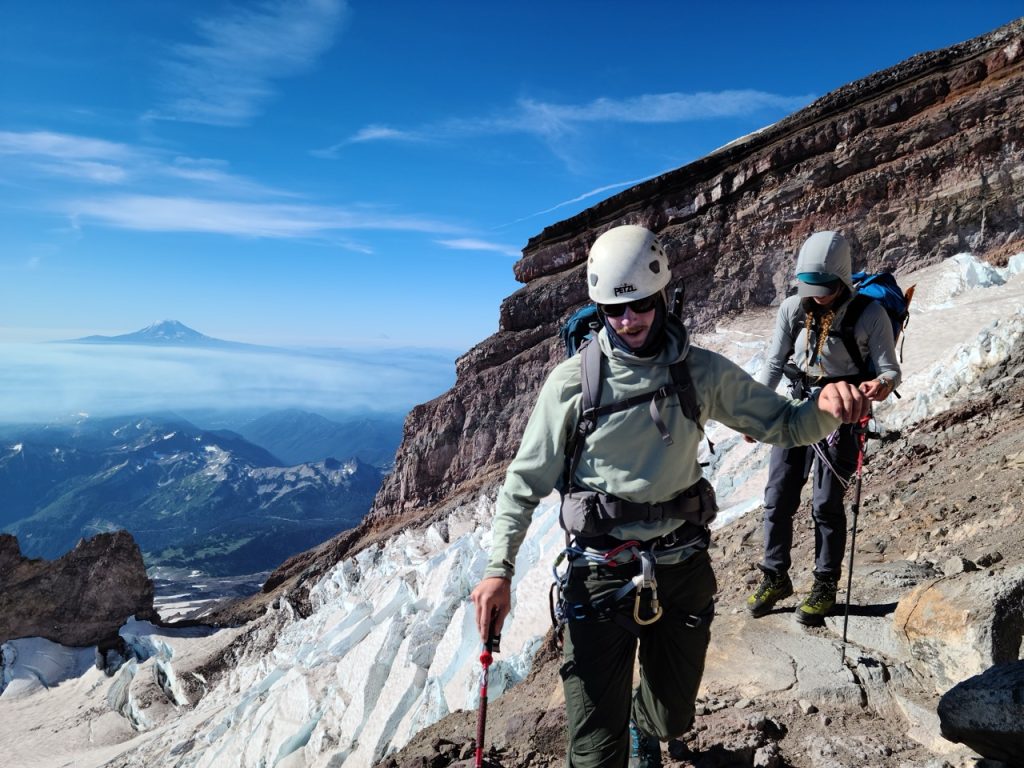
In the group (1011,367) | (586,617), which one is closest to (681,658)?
(586,617)

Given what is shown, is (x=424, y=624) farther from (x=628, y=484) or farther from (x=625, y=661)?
(x=628, y=484)

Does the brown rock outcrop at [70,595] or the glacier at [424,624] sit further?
the brown rock outcrop at [70,595]

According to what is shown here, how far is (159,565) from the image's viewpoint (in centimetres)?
17838

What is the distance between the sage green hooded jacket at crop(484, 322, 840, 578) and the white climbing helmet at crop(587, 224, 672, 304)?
224 millimetres

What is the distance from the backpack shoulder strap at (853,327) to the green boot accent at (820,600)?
6.18ft

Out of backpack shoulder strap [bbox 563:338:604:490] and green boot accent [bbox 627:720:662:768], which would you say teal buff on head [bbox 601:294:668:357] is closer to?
backpack shoulder strap [bbox 563:338:604:490]

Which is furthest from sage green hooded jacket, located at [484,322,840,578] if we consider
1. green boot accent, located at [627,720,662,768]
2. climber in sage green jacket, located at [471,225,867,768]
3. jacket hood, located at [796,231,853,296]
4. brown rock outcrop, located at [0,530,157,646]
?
brown rock outcrop, located at [0,530,157,646]

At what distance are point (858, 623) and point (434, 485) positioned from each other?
2956cm

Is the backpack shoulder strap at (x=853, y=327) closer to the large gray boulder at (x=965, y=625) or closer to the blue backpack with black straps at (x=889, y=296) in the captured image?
the blue backpack with black straps at (x=889, y=296)

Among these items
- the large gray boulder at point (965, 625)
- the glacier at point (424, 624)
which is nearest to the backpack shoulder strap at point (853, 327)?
the large gray boulder at point (965, 625)

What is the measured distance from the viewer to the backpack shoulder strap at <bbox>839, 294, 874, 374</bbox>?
15.8 ft

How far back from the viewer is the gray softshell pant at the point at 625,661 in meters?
3.25

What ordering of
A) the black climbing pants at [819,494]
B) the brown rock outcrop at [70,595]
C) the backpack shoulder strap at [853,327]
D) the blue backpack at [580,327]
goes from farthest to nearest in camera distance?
the brown rock outcrop at [70,595] < the black climbing pants at [819,494] < the backpack shoulder strap at [853,327] < the blue backpack at [580,327]

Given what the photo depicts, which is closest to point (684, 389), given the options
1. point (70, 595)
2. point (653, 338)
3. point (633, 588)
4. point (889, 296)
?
point (653, 338)
